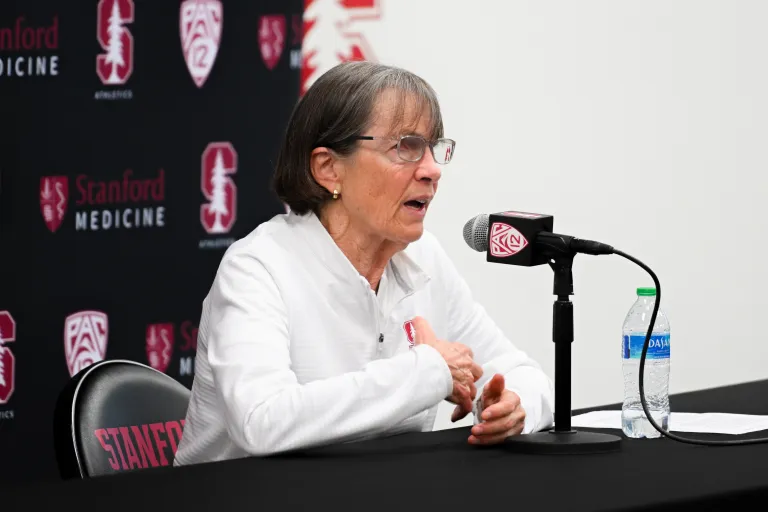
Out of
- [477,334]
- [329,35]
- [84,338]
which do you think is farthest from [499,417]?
[329,35]

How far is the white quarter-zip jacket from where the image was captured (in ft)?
5.77

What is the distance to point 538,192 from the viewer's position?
14.0ft

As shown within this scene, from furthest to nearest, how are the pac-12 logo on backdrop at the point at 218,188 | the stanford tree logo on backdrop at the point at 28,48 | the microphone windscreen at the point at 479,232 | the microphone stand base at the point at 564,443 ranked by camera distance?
the pac-12 logo on backdrop at the point at 218,188 < the stanford tree logo on backdrop at the point at 28,48 < the microphone windscreen at the point at 479,232 < the microphone stand base at the point at 564,443

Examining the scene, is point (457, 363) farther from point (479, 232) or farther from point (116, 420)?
point (116, 420)

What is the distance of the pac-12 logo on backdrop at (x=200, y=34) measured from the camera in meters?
3.23

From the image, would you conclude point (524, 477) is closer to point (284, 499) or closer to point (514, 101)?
point (284, 499)

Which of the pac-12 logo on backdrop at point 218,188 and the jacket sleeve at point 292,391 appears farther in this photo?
the pac-12 logo on backdrop at point 218,188

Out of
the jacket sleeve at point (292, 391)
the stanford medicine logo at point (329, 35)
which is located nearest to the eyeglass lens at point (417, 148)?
the jacket sleeve at point (292, 391)

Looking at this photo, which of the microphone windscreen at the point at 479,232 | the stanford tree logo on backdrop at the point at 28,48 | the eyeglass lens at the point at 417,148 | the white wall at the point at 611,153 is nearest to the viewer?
the microphone windscreen at the point at 479,232

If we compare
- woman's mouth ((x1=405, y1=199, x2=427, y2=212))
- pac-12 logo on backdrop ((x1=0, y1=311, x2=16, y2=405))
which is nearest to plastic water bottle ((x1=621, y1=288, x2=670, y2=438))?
woman's mouth ((x1=405, y1=199, x2=427, y2=212))

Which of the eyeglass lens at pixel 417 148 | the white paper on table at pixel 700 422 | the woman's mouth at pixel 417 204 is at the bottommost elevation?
the white paper on table at pixel 700 422

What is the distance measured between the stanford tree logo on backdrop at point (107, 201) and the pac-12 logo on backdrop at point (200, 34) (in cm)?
33

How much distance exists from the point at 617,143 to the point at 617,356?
84 centimetres

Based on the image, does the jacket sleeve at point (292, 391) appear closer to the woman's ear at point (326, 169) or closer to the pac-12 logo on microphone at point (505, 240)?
the pac-12 logo on microphone at point (505, 240)
